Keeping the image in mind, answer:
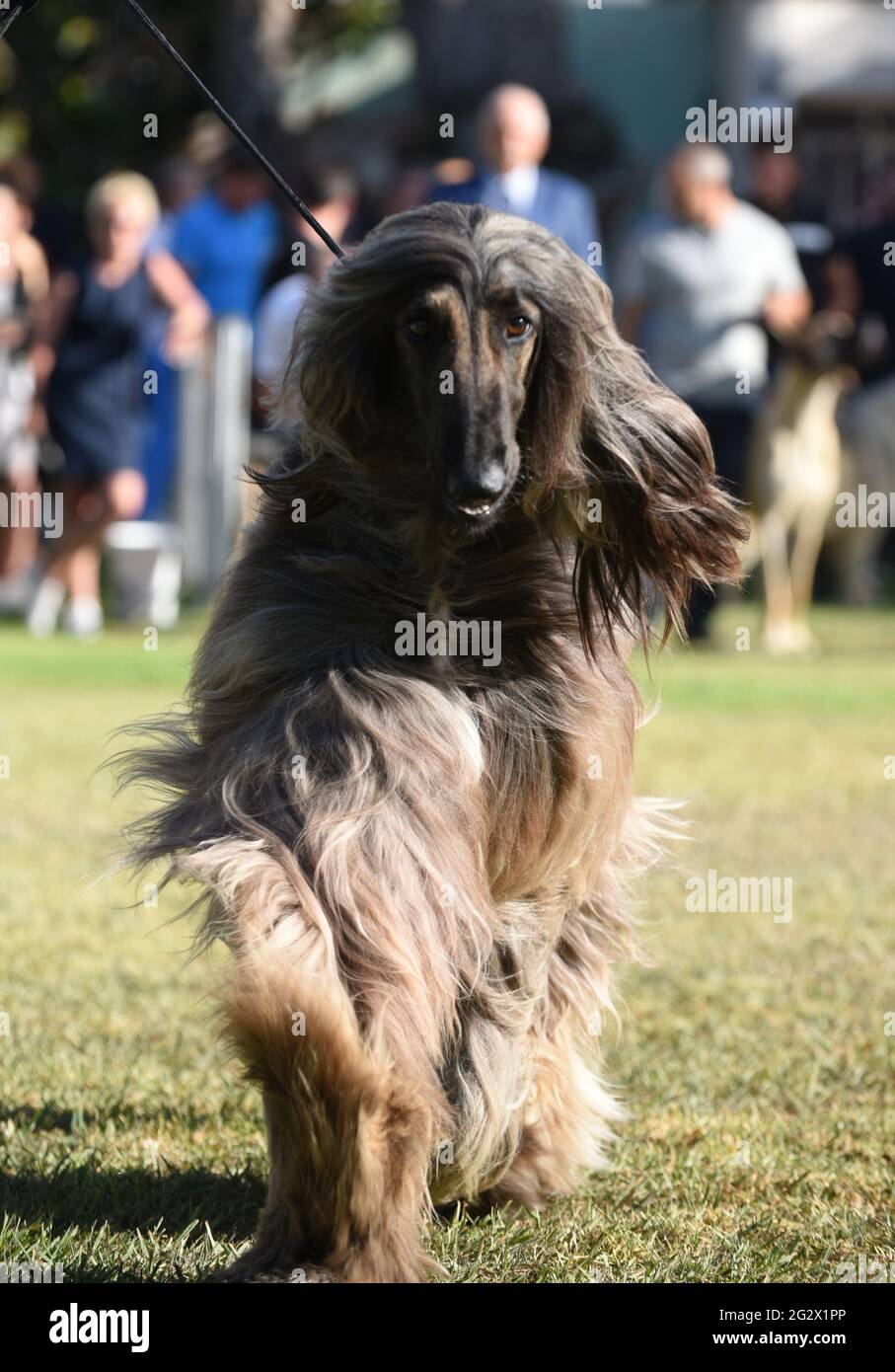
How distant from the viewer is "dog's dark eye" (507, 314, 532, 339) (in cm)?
298

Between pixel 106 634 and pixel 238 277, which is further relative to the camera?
pixel 238 277

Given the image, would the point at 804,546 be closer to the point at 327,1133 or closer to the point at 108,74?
the point at 327,1133

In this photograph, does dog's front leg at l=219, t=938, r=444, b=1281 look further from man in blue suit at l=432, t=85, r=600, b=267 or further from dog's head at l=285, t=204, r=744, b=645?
man in blue suit at l=432, t=85, r=600, b=267

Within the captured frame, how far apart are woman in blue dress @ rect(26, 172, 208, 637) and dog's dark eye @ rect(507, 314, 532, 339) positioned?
1004 centimetres

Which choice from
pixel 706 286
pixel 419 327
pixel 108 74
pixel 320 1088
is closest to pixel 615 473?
pixel 419 327

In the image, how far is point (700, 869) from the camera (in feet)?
20.8

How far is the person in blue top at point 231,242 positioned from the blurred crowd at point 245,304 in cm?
2

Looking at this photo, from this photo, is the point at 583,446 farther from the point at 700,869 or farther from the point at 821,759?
the point at 821,759

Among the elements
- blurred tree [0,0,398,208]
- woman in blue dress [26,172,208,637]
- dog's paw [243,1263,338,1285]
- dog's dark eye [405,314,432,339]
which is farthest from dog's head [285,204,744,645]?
blurred tree [0,0,398,208]

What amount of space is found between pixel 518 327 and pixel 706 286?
8.70m

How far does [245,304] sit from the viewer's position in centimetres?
1386
